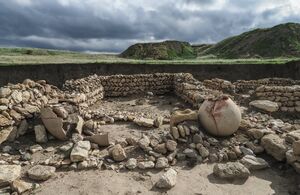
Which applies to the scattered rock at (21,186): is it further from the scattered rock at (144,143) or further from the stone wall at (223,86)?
the stone wall at (223,86)

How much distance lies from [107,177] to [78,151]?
84 cm

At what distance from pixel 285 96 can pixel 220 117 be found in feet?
15.5

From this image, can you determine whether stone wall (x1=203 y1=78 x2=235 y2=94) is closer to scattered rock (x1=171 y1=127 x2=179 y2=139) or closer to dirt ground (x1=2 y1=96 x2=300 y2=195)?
scattered rock (x1=171 y1=127 x2=179 y2=139)

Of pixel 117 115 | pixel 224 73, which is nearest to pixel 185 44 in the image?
pixel 224 73

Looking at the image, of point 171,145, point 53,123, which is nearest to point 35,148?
point 53,123

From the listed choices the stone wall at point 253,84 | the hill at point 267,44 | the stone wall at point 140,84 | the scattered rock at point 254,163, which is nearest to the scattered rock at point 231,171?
the scattered rock at point 254,163

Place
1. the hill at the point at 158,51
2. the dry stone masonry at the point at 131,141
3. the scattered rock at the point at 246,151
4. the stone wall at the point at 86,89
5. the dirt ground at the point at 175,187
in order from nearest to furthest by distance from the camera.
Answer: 1. the dirt ground at the point at 175,187
2. the dry stone masonry at the point at 131,141
3. the scattered rock at the point at 246,151
4. the stone wall at the point at 86,89
5. the hill at the point at 158,51

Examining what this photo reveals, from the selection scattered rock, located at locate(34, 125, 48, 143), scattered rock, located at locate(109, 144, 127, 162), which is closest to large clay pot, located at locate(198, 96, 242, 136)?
scattered rock, located at locate(109, 144, 127, 162)

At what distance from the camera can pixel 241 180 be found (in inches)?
229

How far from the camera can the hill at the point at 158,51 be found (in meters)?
49.8

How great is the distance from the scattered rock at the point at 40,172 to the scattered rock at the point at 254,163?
3.58m

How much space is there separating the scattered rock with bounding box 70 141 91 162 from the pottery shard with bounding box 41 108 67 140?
80cm

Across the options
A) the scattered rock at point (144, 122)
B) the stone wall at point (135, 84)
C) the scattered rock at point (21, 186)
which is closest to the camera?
the scattered rock at point (21, 186)

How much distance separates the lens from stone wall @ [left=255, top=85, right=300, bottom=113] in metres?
10.5
